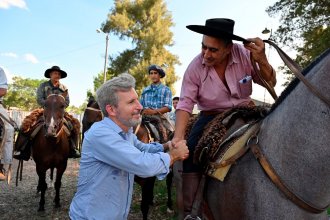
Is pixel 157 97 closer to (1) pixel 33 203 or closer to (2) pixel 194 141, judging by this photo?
(1) pixel 33 203

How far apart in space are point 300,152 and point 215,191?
2.89 feet

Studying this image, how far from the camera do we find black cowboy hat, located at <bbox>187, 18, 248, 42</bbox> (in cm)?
276

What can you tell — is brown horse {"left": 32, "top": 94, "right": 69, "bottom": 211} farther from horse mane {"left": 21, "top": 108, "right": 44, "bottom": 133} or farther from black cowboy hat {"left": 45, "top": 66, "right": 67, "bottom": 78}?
black cowboy hat {"left": 45, "top": 66, "right": 67, "bottom": 78}

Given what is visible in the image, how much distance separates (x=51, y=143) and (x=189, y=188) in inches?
205

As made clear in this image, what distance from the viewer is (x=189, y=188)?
291 cm

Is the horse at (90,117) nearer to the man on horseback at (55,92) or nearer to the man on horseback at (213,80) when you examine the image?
the man on horseback at (55,92)

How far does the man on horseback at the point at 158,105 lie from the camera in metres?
7.09

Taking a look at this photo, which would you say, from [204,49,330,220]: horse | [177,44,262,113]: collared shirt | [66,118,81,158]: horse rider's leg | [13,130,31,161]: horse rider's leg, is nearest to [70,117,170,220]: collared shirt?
[204,49,330,220]: horse

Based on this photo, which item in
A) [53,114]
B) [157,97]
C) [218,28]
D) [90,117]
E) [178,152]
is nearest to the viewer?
[178,152]

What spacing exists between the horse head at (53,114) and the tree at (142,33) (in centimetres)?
2290

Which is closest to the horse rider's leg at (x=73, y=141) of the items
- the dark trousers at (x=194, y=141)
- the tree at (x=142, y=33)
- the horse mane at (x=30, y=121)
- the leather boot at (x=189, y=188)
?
the horse mane at (x=30, y=121)

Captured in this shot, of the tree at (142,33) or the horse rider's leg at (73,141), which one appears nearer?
the horse rider's leg at (73,141)

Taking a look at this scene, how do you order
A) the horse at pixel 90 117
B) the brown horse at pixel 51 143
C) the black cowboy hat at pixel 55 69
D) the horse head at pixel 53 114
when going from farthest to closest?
1. the horse at pixel 90 117
2. the black cowboy hat at pixel 55 69
3. the brown horse at pixel 51 143
4. the horse head at pixel 53 114

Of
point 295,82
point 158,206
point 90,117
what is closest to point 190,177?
point 295,82
